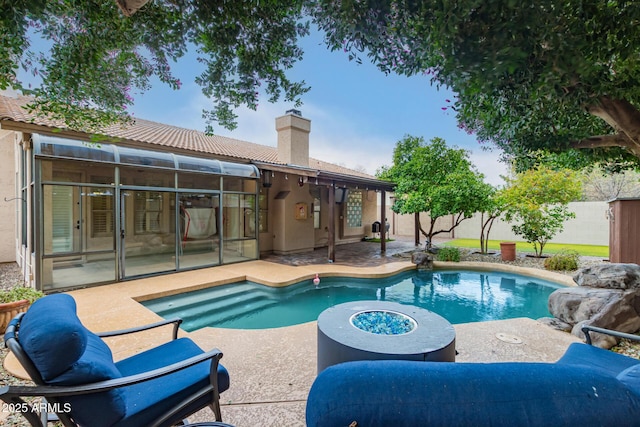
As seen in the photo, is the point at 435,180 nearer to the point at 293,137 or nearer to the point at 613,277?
the point at 293,137

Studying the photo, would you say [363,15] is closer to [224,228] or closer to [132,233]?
[224,228]

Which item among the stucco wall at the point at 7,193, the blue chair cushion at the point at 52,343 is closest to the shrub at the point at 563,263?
the blue chair cushion at the point at 52,343

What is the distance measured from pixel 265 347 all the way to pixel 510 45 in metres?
4.04

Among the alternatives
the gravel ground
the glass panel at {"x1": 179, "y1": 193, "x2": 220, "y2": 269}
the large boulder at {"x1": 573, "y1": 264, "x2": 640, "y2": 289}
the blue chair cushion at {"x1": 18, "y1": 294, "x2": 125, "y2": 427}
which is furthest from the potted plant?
the large boulder at {"x1": 573, "y1": 264, "x2": 640, "y2": 289}

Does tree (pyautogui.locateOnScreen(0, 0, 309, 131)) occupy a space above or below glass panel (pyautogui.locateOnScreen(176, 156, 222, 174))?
above

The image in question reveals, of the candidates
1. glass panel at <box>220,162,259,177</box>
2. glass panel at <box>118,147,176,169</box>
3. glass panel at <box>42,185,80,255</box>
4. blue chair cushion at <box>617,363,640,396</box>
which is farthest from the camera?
glass panel at <box>220,162,259,177</box>

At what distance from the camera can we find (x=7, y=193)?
9.09m

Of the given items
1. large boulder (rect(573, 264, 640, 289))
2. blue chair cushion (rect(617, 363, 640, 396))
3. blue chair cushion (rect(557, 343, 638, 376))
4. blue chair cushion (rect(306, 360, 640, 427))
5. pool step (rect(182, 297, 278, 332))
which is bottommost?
pool step (rect(182, 297, 278, 332))

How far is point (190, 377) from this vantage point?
2176mm

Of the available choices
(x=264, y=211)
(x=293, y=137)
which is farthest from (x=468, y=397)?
(x=293, y=137)

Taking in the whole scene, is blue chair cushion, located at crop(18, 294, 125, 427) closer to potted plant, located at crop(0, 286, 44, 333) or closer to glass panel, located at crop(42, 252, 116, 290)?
potted plant, located at crop(0, 286, 44, 333)

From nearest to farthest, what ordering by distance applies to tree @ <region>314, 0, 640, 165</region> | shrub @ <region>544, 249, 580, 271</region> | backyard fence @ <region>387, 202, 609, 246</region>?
tree @ <region>314, 0, 640, 165</region> < shrub @ <region>544, 249, 580, 271</region> < backyard fence @ <region>387, 202, 609, 246</region>

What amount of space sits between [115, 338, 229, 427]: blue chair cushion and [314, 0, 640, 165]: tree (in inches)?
120

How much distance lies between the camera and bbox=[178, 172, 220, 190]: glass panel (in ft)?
27.6
